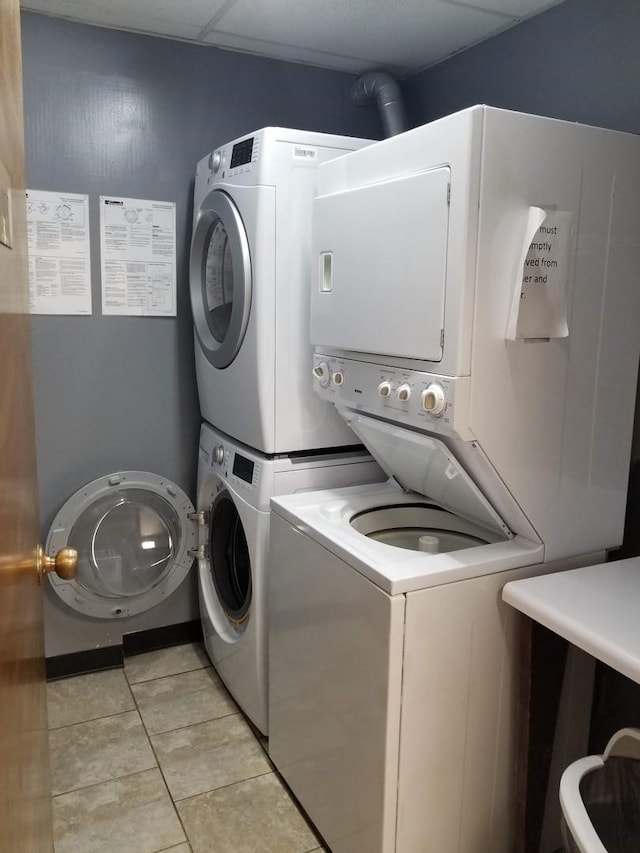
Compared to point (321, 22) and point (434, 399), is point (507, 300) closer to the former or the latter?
point (434, 399)

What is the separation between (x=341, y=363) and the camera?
1.76 metres

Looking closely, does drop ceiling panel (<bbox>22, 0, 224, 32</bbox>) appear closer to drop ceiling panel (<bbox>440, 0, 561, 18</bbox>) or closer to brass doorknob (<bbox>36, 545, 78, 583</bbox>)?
drop ceiling panel (<bbox>440, 0, 561, 18</bbox>)

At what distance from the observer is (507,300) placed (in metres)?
1.36

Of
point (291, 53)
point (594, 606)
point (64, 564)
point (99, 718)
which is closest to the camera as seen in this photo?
point (64, 564)

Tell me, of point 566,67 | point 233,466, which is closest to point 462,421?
point 233,466

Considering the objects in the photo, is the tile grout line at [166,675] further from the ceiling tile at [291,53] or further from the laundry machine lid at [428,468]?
the ceiling tile at [291,53]

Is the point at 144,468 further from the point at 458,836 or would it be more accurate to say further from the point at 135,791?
the point at 458,836

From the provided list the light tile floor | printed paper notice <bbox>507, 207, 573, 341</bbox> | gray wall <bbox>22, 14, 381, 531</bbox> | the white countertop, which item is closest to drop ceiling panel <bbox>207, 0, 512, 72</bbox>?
gray wall <bbox>22, 14, 381, 531</bbox>

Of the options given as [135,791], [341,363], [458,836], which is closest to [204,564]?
[135,791]

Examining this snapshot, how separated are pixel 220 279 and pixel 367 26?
3.05ft

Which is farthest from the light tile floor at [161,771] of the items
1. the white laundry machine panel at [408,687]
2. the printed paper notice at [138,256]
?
the printed paper notice at [138,256]

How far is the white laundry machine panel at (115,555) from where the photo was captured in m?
2.45

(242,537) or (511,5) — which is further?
(242,537)

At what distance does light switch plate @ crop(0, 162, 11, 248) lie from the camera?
74cm
